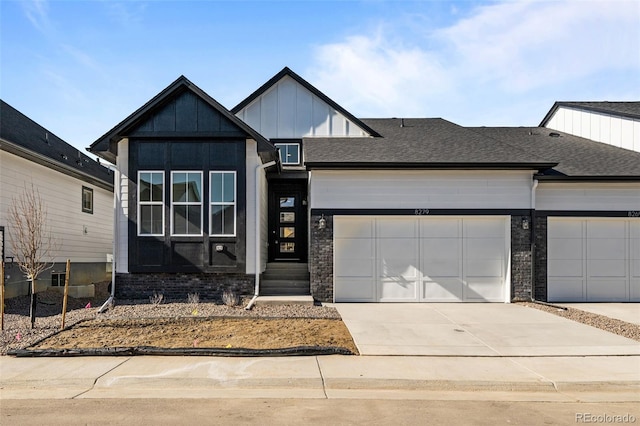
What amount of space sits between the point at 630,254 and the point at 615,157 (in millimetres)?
3244

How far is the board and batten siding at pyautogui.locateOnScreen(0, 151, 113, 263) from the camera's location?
12.6 m

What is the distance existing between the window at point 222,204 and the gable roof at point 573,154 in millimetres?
8784

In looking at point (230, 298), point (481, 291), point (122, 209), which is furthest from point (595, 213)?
point (122, 209)

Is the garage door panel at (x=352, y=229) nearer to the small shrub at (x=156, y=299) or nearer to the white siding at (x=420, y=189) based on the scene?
the white siding at (x=420, y=189)

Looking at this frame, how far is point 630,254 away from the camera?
13.3 m

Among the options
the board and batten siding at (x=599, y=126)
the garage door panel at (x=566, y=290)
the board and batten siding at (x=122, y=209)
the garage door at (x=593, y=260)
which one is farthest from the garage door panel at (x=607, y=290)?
the board and batten siding at (x=122, y=209)

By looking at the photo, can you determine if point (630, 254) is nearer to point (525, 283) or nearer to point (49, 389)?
point (525, 283)

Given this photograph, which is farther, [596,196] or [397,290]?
[596,196]

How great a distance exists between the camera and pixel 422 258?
42.1ft

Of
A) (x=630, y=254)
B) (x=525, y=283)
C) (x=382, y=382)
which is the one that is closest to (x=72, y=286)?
(x=382, y=382)

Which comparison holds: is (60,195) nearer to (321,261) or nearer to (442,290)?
(321,261)

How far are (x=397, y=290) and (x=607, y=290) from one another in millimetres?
6225

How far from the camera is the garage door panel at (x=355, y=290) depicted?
1270 cm

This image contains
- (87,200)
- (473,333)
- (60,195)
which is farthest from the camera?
(87,200)
